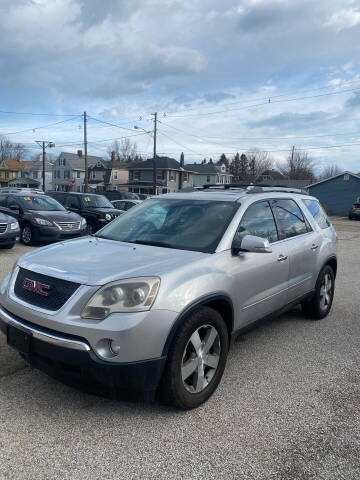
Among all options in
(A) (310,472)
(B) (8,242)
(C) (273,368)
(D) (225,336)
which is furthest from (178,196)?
(B) (8,242)

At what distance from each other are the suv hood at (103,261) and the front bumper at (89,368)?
1.45 feet

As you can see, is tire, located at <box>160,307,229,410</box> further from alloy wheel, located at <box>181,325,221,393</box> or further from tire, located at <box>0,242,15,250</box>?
tire, located at <box>0,242,15,250</box>

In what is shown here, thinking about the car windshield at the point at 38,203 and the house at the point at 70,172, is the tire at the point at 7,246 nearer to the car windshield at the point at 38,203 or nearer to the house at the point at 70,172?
the car windshield at the point at 38,203

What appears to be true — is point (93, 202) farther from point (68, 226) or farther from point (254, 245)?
point (254, 245)

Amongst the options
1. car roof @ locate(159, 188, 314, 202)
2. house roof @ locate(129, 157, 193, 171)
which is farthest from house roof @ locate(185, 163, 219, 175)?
car roof @ locate(159, 188, 314, 202)

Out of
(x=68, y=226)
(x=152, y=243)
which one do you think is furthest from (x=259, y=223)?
(x=68, y=226)

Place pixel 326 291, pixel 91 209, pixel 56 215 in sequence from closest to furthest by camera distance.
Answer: pixel 326 291, pixel 56 215, pixel 91 209

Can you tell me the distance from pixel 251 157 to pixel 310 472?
92391mm

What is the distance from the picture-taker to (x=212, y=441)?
103 inches

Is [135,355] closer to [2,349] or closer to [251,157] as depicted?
[2,349]

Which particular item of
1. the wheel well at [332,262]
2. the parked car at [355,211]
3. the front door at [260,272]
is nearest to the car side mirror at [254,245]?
the front door at [260,272]

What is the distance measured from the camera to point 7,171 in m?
89.6

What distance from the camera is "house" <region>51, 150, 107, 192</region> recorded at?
235 feet

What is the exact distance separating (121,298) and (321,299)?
3.51 m
